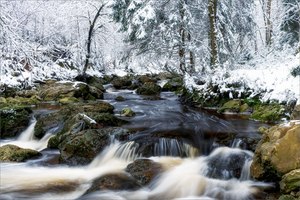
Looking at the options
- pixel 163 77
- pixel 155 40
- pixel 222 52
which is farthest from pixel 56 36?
pixel 222 52

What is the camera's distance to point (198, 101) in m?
15.9

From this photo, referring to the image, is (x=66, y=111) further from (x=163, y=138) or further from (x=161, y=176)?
(x=161, y=176)

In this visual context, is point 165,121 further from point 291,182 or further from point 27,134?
point 291,182

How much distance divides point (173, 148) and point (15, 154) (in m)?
3.82

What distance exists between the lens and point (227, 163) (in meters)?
7.82

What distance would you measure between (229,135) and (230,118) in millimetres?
2667

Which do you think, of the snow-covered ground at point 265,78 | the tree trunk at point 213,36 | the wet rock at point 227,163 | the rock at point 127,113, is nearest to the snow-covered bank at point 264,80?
the snow-covered ground at point 265,78

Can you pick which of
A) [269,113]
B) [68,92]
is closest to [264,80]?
[269,113]

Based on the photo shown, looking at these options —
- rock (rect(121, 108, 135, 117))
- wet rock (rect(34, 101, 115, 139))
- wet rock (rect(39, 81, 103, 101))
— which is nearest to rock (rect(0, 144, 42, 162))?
wet rock (rect(34, 101, 115, 139))

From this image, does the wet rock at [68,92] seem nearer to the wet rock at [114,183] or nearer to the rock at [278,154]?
the wet rock at [114,183]

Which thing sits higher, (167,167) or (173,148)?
(173,148)

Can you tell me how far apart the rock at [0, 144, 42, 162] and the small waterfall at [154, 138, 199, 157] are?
3.05 m

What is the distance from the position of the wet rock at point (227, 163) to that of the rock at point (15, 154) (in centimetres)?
431

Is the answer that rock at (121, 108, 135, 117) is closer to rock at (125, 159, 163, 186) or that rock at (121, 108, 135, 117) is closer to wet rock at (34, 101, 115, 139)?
wet rock at (34, 101, 115, 139)
